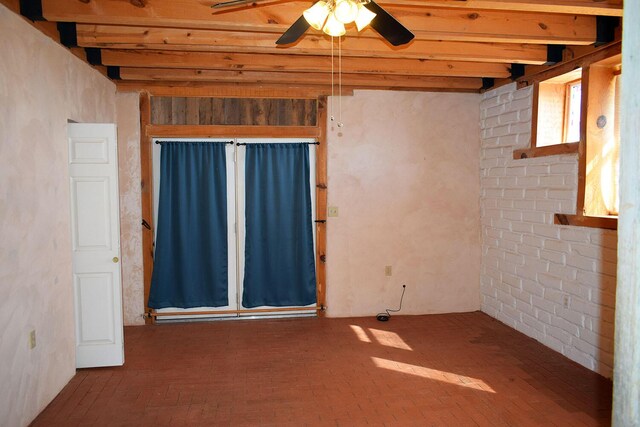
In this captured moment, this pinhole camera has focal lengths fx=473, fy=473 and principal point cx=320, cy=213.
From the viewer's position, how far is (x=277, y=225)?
518 cm

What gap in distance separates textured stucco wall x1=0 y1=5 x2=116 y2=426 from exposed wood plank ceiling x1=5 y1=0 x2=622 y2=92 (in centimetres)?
25

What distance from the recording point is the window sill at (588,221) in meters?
3.54

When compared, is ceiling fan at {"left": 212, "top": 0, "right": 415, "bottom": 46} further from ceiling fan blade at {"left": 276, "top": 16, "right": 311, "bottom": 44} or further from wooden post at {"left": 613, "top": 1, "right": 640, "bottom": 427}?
wooden post at {"left": 613, "top": 1, "right": 640, "bottom": 427}

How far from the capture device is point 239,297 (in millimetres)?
5223

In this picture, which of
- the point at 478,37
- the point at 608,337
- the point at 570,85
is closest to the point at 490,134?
the point at 570,85

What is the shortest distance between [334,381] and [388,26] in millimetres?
2567

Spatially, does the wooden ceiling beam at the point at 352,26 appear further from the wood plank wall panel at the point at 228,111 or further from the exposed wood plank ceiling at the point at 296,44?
the wood plank wall panel at the point at 228,111

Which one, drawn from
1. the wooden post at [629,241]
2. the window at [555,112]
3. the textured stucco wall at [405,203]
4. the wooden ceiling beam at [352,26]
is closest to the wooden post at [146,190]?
the textured stucco wall at [405,203]

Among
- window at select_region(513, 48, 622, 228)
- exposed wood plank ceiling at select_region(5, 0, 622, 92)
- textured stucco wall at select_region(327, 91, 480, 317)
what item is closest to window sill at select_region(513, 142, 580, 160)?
window at select_region(513, 48, 622, 228)

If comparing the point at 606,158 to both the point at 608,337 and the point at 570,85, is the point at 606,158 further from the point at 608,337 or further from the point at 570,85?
the point at 608,337

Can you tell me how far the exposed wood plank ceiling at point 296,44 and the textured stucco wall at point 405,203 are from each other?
484mm

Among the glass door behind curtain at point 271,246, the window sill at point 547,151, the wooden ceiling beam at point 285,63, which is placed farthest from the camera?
the glass door behind curtain at point 271,246

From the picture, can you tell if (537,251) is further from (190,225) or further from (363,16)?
(190,225)

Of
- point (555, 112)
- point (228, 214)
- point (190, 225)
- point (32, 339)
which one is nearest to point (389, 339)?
point (228, 214)
